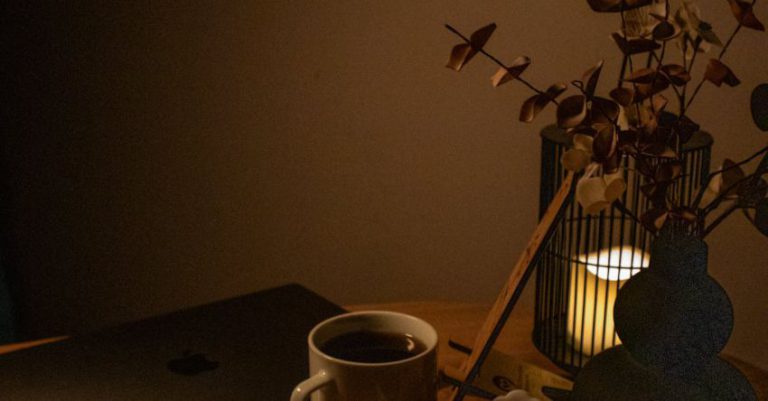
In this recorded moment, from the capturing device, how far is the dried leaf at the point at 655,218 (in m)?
0.60

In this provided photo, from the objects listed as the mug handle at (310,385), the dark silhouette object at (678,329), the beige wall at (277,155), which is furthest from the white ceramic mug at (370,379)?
the beige wall at (277,155)

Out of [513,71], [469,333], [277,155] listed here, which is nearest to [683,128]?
[513,71]

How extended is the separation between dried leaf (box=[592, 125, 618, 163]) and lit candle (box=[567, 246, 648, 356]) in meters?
0.37

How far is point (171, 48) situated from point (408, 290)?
636mm

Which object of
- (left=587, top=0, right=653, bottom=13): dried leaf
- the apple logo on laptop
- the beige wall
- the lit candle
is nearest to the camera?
(left=587, top=0, right=653, bottom=13): dried leaf

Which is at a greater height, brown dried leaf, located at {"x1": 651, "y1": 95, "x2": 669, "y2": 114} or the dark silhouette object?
brown dried leaf, located at {"x1": 651, "y1": 95, "x2": 669, "y2": 114}

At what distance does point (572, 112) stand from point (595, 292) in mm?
401

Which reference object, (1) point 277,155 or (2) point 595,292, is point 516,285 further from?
(1) point 277,155

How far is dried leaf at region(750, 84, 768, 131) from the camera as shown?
586 millimetres

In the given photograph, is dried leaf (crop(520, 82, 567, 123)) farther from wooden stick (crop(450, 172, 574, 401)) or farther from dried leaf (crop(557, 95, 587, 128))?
wooden stick (crop(450, 172, 574, 401))

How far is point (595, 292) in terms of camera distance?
934 millimetres

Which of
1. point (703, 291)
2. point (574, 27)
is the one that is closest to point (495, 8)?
point (574, 27)

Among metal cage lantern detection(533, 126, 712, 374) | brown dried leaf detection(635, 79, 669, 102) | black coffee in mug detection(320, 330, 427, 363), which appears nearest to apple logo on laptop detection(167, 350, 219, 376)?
black coffee in mug detection(320, 330, 427, 363)

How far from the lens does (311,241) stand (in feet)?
5.13
